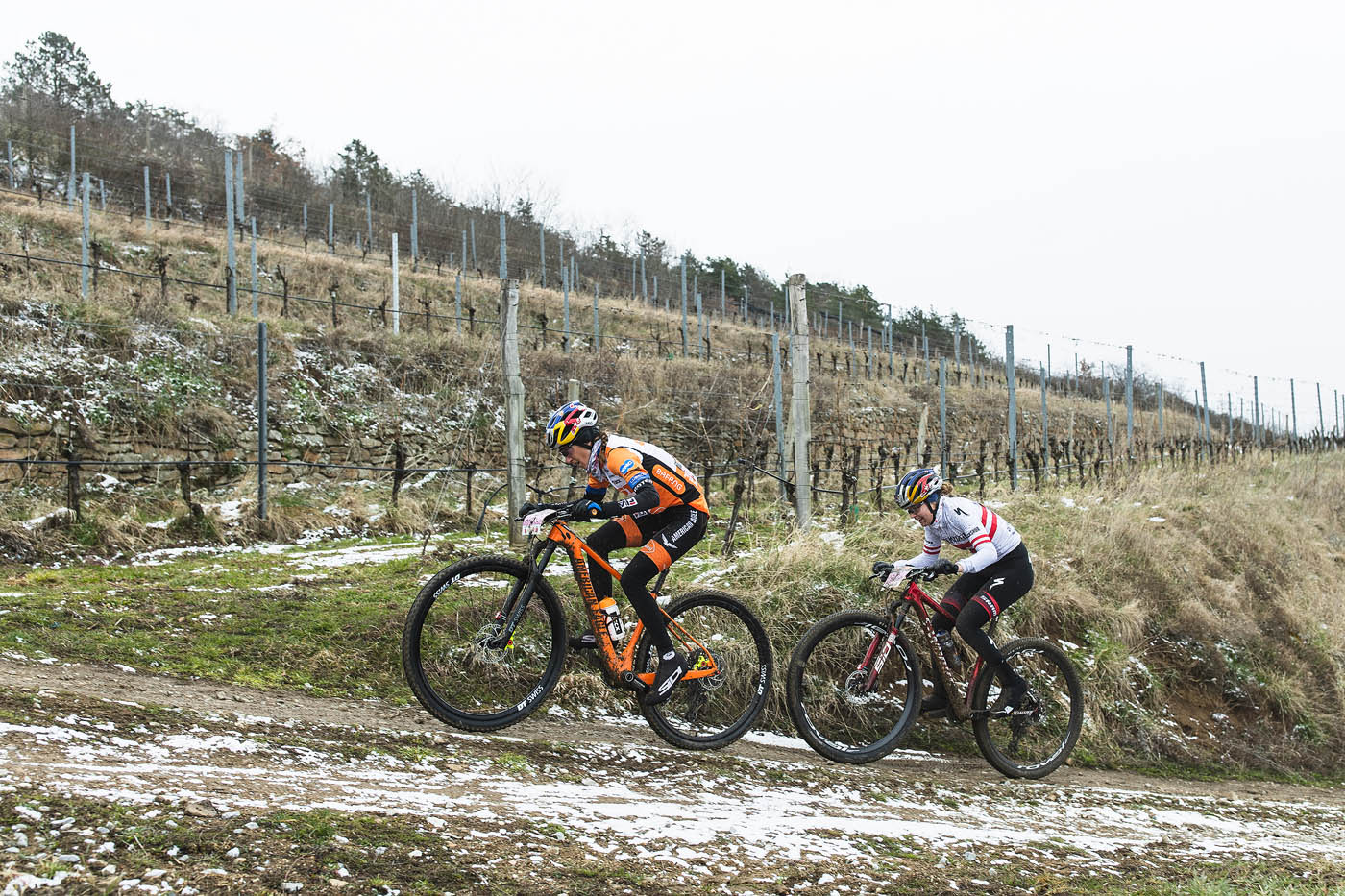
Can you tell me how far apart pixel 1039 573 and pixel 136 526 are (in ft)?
33.6

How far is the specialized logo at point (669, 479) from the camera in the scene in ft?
18.4

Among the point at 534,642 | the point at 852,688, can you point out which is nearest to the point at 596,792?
the point at 534,642

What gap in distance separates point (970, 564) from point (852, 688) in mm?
1279

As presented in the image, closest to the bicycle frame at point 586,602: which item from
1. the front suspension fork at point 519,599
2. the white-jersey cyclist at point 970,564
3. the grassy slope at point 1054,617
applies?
the front suspension fork at point 519,599

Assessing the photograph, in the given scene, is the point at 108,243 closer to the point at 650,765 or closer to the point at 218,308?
the point at 218,308

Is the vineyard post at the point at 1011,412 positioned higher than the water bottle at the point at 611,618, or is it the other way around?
the vineyard post at the point at 1011,412

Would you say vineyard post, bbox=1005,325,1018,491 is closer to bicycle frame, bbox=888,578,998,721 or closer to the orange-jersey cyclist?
bicycle frame, bbox=888,578,998,721

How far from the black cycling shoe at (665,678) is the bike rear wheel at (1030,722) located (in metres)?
2.56

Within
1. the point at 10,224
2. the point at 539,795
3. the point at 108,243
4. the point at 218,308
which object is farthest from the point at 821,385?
the point at 539,795

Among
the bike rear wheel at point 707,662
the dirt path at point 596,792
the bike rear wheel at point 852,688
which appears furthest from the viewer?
the bike rear wheel at point 852,688

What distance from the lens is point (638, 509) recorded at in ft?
17.8

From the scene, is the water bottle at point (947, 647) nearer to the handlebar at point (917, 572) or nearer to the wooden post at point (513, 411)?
the handlebar at point (917, 572)

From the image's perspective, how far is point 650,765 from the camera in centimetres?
568

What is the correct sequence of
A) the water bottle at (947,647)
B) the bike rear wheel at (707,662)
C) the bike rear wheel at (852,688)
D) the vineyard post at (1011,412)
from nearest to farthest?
the bike rear wheel at (707,662) < the bike rear wheel at (852,688) < the water bottle at (947,647) < the vineyard post at (1011,412)
